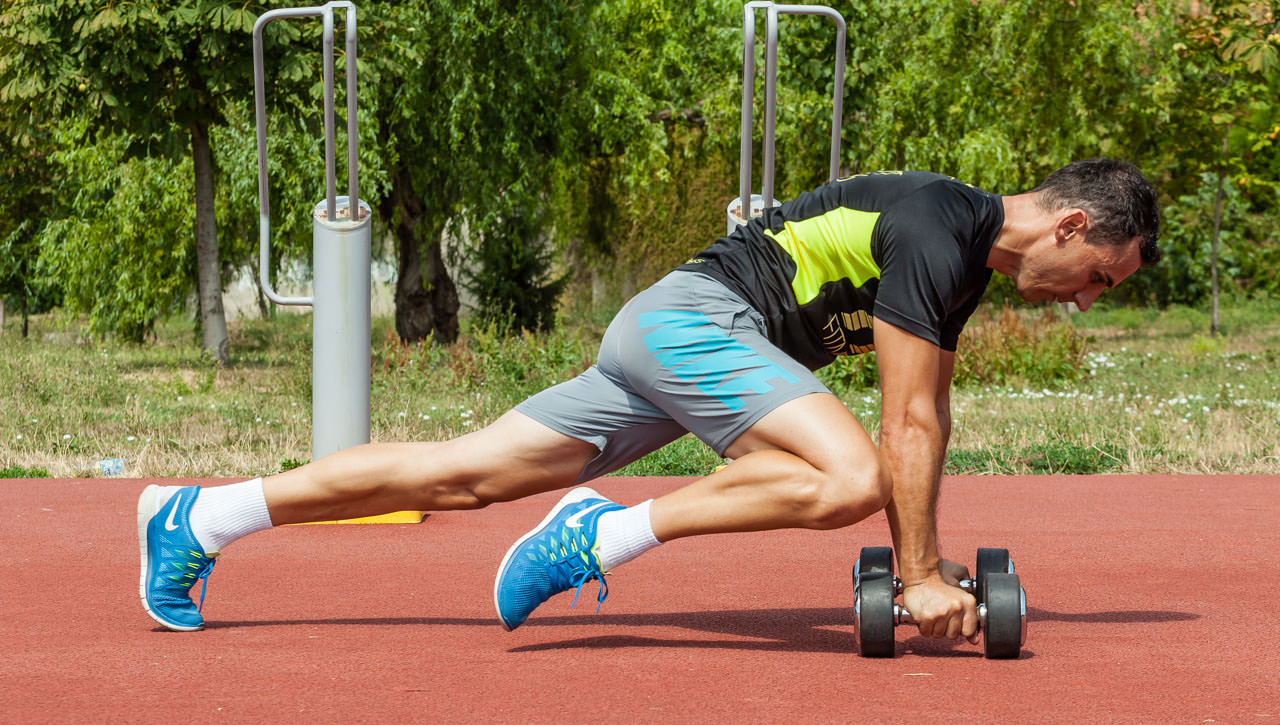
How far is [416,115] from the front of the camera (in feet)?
56.1

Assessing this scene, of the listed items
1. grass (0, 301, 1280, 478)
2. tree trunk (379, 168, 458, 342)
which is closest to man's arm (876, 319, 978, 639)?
grass (0, 301, 1280, 478)

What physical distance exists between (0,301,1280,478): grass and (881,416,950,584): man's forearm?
14.2 ft

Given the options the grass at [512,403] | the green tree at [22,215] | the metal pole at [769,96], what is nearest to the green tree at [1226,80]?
the grass at [512,403]

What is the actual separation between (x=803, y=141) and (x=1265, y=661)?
1546 cm

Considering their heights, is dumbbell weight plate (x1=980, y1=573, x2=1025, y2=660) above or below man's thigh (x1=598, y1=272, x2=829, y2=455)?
below

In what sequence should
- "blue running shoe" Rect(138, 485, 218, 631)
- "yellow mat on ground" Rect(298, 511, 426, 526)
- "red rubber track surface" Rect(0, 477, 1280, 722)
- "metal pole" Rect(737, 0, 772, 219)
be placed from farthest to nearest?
1. "metal pole" Rect(737, 0, 772, 219)
2. "yellow mat on ground" Rect(298, 511, 426, 526)
3. "blue running shoe" Rect(138, 485, 218, 631)
4. "red rubber track surface" Rect(0, 477, 1280, 722)

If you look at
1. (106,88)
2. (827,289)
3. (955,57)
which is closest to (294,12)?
(827,289)

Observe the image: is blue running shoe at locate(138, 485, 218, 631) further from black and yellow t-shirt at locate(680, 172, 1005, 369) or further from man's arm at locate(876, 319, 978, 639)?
man's arm at locate(876, 319, 978, 639)

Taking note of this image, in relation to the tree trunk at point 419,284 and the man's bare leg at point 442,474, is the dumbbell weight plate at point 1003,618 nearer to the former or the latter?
the man's bare leg at point 442,474

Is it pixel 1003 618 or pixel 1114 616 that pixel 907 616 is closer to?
pixel 1003 618

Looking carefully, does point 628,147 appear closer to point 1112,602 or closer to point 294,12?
point 294,12

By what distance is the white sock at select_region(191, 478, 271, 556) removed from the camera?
3.79 meters

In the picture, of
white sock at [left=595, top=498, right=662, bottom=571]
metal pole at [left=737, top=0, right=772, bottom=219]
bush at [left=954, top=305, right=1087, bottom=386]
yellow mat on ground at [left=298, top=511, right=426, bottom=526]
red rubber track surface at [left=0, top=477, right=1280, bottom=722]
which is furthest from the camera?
bush at [left=954, top=305, right=1087, bottom=386]

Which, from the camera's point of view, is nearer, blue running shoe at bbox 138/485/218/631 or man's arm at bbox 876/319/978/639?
man's arm at bbox 876/319/978/639
